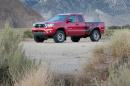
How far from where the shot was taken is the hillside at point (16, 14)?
13445cm

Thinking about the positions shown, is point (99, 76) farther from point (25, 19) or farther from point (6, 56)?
point (25, 19)

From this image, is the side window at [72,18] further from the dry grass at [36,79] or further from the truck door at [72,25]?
the dry grass at [36,79]

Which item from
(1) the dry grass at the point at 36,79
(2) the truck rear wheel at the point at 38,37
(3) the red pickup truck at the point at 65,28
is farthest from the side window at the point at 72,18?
(1) the dry grass at the point at 36,79

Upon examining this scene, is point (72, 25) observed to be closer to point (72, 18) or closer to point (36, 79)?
point (72, 18)

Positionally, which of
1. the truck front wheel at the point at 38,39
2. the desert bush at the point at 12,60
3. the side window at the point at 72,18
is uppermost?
the side window at the point at 72,18

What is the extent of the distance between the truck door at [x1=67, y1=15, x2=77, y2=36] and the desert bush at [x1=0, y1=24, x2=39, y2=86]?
18.1 m

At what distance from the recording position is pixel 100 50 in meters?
16.7

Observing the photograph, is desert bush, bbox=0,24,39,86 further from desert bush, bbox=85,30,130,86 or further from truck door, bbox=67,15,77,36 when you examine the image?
truck door, bbox=67,15,77,36

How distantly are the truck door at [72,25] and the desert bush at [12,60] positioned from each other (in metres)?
18.1

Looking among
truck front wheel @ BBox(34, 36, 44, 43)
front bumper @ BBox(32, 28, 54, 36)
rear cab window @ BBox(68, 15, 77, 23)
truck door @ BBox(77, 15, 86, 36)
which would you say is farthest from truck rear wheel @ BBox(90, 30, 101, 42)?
front bumper @ BBox(32, 28, 54, 36)

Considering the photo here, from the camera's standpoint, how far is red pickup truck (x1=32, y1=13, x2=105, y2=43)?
1230 inches

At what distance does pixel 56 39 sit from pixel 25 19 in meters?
115

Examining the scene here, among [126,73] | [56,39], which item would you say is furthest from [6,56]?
[56,39]

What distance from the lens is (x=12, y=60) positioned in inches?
477
